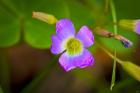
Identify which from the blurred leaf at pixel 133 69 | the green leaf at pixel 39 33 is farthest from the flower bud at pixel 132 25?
the green leaf at pixel 39 33

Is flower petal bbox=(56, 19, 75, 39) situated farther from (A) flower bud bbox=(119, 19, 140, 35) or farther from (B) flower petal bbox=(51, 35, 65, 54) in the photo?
(A) flower bud bbox=(119, 19, 140, 35)

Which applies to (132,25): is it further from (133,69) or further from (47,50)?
(47,50)

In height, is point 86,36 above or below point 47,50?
above

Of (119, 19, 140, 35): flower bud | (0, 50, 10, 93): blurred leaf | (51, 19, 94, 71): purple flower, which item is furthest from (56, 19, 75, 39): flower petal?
(0, 50, 10, 93): blurred leaf

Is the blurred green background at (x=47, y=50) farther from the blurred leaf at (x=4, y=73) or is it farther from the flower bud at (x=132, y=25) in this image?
the flower bud at (x=132, y=25)

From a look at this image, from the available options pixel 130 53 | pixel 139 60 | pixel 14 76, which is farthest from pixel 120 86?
pixel 14 76

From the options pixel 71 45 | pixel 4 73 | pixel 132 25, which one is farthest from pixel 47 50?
pixel 132 25

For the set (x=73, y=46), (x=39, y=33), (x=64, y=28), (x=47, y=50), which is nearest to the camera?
(x=64, y=28)
